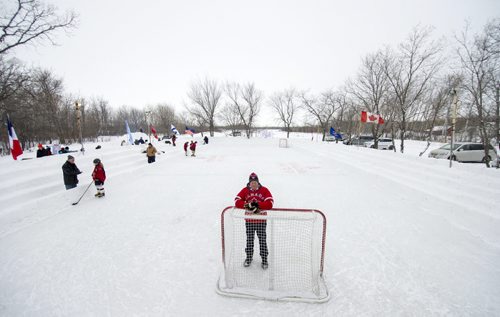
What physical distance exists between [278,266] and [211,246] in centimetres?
151

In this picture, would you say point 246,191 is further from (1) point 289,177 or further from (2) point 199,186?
(1) point 289,177

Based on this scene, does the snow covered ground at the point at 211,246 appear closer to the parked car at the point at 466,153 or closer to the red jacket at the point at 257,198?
the red jacket at the point at 257,198

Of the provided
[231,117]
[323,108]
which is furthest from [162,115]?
[323,108]

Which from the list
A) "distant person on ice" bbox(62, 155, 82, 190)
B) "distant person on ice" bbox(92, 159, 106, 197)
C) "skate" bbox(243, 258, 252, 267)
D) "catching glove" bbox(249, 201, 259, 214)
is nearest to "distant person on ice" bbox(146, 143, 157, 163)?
"distant person on ice" bbox(62, 155, 82, 190)

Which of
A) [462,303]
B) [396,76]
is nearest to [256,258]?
[462,303]

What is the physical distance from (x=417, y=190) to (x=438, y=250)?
4.44m

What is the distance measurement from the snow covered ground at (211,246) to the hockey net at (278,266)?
0.15 metres

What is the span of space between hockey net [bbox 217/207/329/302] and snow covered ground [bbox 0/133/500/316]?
0.50ft

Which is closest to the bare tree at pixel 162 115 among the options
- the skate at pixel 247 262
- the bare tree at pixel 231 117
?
the bare tree at pixel 231 117

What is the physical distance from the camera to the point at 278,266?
3562 millimetres

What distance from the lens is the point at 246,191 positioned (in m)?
3.52

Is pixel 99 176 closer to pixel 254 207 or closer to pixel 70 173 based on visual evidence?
pixel 70 173

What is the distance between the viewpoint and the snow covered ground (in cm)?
284

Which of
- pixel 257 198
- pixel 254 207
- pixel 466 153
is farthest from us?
pixel 466 153
